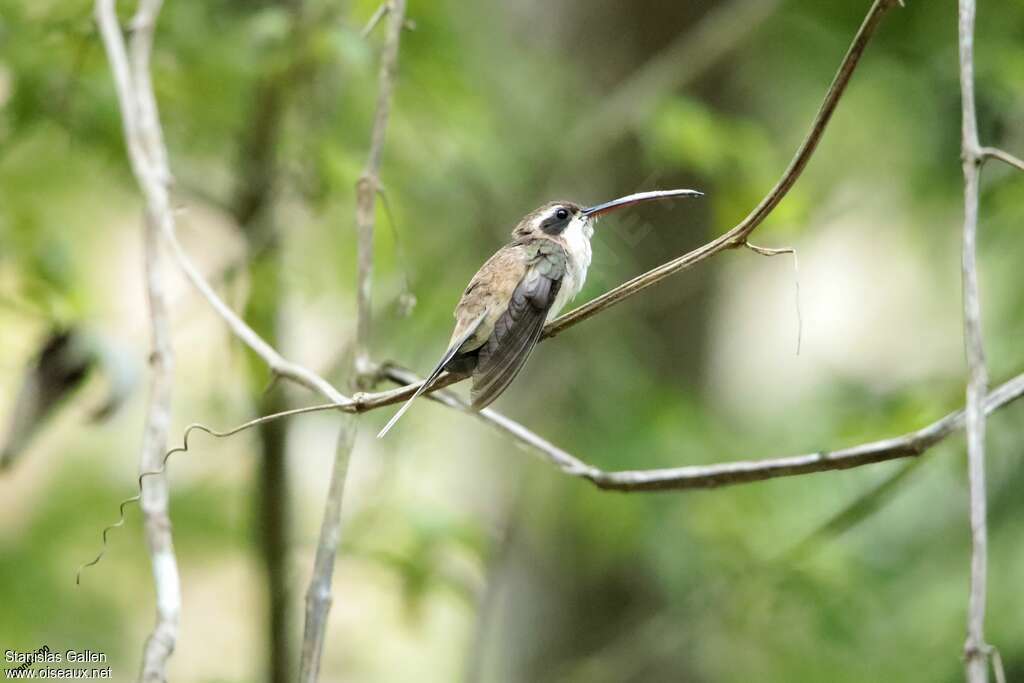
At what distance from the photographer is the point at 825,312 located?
11.7m

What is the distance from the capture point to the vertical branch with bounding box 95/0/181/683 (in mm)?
2314

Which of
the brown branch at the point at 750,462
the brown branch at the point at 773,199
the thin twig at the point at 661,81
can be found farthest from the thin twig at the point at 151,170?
the thin twig at the point at 661,81

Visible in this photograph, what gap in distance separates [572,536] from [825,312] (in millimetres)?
5242

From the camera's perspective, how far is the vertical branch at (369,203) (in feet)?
8.98

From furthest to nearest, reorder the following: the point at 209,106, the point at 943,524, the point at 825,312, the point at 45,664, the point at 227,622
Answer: the point at 825,312 → the point at 227,622 → the point at 943,524 → the point at 209,106 → the point at 45,664

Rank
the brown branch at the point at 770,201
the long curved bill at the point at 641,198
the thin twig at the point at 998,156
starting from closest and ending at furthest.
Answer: the brown branch at the point at 770,201 → the thin twig at the point at 998,156 → the long curved bill at the point at 641,198

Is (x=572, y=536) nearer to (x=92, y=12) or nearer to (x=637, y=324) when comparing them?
(x=637, y=324)

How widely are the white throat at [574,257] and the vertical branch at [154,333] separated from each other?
1051 millimetres

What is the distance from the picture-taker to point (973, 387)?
191cm

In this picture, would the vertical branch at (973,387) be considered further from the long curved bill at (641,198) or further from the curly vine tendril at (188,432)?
the curly vine tendril at (188,432)

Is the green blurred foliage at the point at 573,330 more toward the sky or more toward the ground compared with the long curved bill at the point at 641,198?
more toward the sky

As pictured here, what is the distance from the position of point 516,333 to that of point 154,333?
4.08ft

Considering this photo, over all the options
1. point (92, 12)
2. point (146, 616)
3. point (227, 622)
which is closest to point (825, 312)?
point (227, 622)

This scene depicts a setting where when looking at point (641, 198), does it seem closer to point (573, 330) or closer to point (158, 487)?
point (158, 487)
